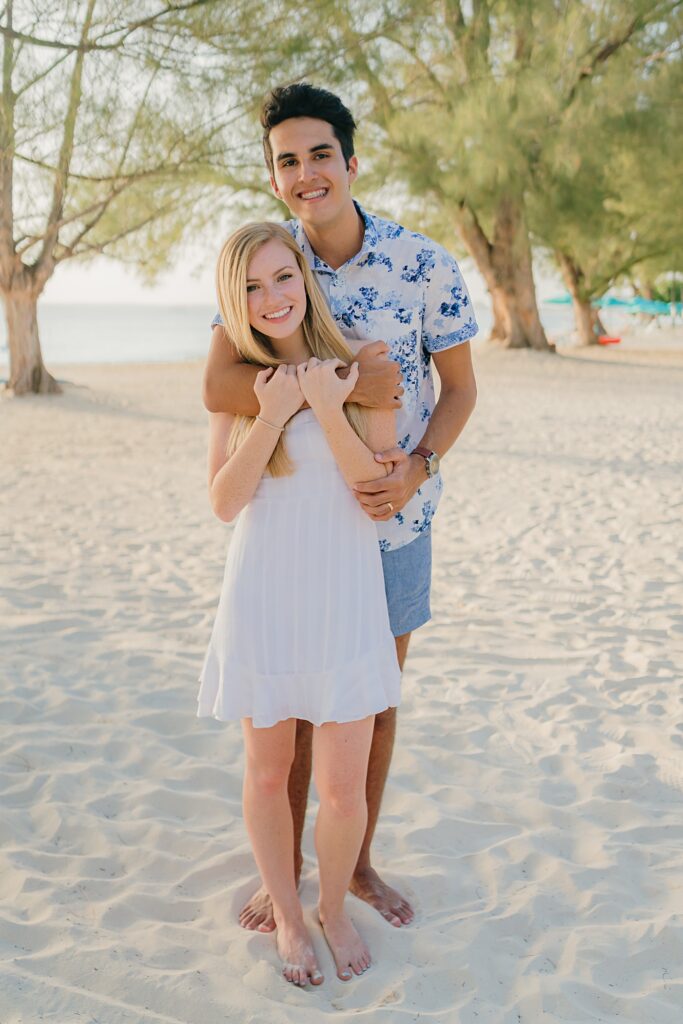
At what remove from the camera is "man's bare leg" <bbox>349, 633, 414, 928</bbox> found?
2.44m

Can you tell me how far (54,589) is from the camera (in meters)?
5.10

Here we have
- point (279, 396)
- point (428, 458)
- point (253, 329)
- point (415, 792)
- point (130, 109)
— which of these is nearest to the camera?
point (279, 396)

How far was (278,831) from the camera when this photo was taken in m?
2.25

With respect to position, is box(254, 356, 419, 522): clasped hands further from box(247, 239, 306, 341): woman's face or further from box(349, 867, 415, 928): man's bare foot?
box(349, 867, 415, 928): man's bare foot

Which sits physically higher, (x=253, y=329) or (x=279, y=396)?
(x=253, y=329)

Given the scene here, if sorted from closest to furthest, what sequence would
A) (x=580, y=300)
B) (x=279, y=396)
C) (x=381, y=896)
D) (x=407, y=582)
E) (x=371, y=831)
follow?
(x=279, y=396)
(x=407, y=582)
(x=381, y=896)
(x=371, y=831)
(x=580, y=300)

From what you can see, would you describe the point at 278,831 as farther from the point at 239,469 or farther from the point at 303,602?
the point at 239,469

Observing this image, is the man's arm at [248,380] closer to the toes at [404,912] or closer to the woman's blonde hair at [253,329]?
the woman's blonde hair at [253,329]

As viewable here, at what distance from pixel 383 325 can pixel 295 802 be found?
4.05 ft

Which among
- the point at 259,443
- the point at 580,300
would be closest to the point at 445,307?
the point at 259,443

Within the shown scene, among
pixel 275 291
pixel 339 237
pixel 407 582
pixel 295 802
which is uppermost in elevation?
pixel 339 237

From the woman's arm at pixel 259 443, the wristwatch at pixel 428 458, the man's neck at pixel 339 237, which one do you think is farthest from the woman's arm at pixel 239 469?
the man's neck at pixel 339 237

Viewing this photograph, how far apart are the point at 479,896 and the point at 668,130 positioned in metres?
17.2

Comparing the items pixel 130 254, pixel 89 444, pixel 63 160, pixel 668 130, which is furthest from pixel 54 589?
pixel 668 130
